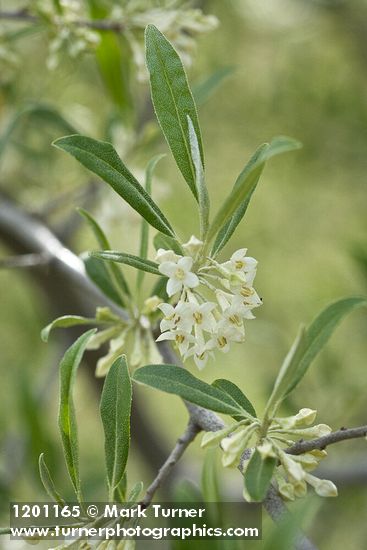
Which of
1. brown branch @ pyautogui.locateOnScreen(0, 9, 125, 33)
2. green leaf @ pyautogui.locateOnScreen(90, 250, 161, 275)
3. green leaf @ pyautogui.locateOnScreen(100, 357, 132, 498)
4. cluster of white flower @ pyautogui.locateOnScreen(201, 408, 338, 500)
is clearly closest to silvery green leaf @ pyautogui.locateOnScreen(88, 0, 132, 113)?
brown branch @ pyautogui.locateOnScreen(0, 9, 125, 33)

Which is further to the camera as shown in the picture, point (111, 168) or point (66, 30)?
point (66, 30)

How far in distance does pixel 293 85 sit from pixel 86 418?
224 centimetres

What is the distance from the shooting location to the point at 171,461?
3.47ft

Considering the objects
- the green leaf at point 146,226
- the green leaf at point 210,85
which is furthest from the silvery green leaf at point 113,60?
the green leaf at point 146,226

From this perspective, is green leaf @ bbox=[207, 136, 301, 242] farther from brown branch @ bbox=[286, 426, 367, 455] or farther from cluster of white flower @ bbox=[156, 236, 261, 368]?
brown branch @ bbox=[286, 426, 367, 455]

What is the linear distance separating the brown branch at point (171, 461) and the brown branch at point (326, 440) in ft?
0.58

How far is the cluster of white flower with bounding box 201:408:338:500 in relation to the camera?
93cm

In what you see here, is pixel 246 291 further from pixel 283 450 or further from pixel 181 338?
pixel 283 450

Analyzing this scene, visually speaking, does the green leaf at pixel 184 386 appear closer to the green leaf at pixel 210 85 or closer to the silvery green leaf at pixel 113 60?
the green leaf at pixel 210 85

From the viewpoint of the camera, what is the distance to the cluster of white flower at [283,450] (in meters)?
0.93

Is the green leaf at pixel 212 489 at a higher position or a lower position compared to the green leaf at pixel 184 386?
lower

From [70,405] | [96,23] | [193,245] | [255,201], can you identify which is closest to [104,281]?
[70,405]

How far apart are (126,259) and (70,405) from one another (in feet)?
0.93

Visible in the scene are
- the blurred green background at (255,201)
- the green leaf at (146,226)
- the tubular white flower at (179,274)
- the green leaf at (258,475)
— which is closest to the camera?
the green leaf at (258,475)
